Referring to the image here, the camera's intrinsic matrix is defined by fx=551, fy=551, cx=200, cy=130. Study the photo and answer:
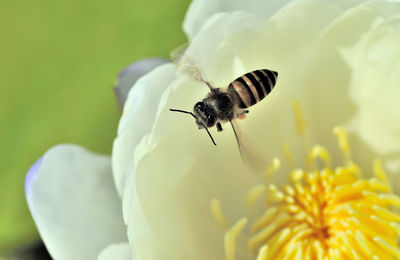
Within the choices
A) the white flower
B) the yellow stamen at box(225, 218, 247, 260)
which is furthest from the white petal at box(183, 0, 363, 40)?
the yellow stamen at box(225, 218, 247, 260)

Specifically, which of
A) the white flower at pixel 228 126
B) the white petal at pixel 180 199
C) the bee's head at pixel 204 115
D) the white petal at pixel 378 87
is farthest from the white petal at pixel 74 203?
the white petal at pixel 378 87

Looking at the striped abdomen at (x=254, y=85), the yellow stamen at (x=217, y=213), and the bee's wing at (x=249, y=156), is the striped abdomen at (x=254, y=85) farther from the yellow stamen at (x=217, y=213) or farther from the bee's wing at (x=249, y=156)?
the yellow stamen at (x=217, y=213)

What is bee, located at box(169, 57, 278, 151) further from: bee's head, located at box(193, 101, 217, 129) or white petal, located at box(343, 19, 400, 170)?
white petal, located at box(343, 19, 400, 170)

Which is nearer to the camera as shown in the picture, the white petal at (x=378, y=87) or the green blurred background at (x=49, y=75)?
the white petal at (x=378, y=87)

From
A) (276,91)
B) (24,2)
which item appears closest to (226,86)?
(276,91)

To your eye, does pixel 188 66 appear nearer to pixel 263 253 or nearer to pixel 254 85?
pixel 254 85

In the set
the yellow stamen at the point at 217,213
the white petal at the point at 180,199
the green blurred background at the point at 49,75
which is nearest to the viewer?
the white petal at the point at 180,199
